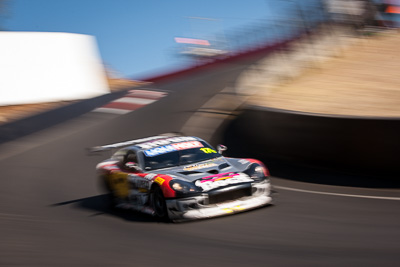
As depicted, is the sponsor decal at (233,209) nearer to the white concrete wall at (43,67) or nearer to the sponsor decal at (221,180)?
the sponsor decal at (221,180)

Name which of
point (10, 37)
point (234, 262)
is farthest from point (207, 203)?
point (10, 37)

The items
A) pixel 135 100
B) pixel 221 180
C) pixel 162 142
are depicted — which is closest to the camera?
pixel 221 180

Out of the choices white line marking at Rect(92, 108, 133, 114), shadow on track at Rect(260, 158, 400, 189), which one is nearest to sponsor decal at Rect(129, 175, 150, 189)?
shadow on track at Rect(260, 158, 400, 189)

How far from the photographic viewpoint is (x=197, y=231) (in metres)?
8.05

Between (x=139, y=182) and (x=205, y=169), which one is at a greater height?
(x=205, y=169)

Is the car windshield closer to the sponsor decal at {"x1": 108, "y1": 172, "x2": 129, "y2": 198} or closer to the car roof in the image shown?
the car roof

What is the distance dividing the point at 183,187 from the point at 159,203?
1.87 ft

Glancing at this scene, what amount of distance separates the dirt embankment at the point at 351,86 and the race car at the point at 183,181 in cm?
543

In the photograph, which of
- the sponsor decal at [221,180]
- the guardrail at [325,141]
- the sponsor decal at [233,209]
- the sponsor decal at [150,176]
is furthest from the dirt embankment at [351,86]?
the sponsor decal at [150,176]

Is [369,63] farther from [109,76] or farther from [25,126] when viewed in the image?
[109,76]

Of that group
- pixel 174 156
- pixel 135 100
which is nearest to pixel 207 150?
pixel 174 156

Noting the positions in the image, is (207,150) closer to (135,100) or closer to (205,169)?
(205,169)

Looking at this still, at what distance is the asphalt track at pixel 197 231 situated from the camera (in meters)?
6.51

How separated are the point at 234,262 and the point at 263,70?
43.9ft
